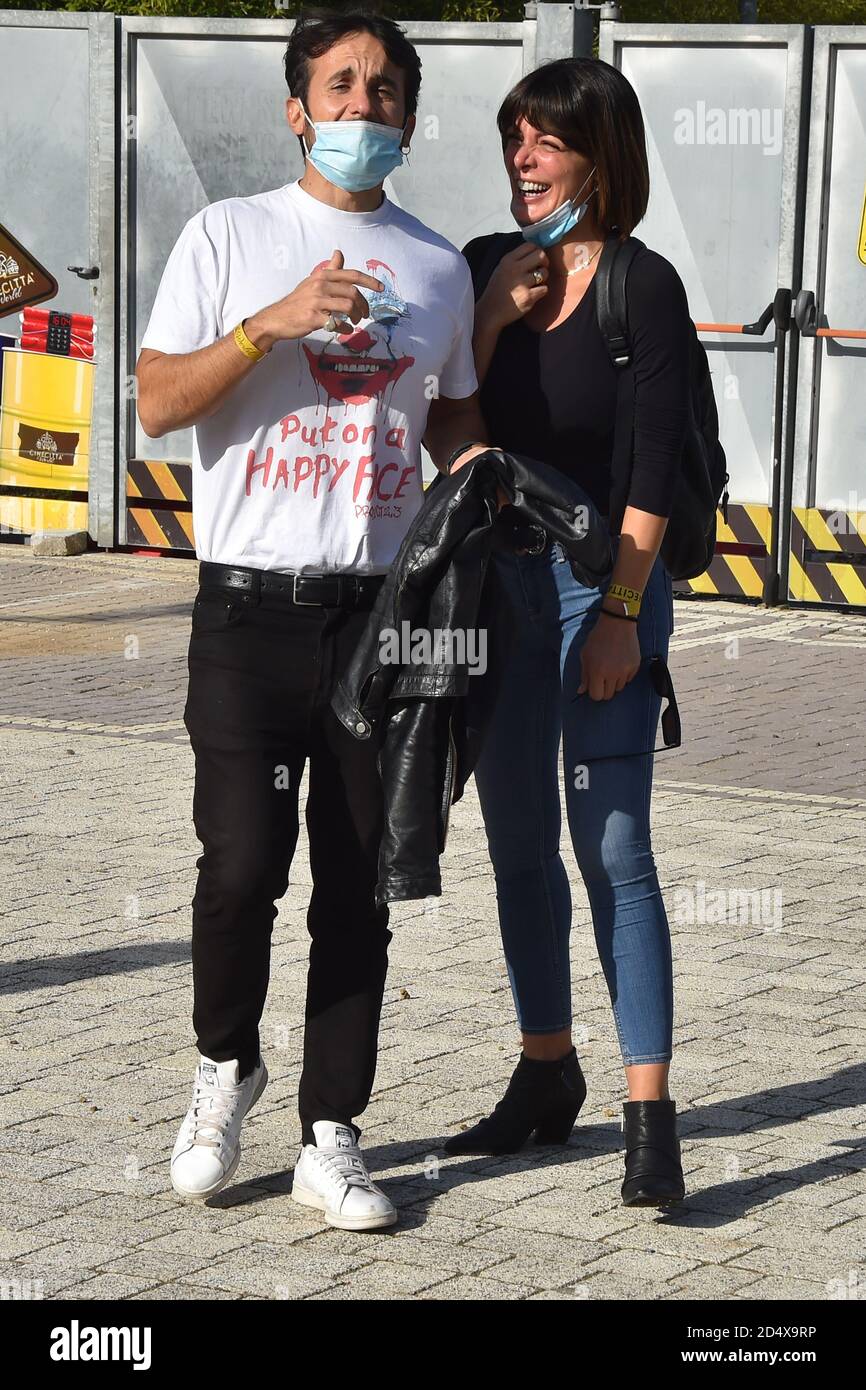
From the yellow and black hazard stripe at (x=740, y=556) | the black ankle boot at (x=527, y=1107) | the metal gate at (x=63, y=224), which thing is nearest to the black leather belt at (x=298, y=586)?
the black ankle boot at (x=527, y=1107)

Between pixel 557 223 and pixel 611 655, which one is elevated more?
pixel 557 223

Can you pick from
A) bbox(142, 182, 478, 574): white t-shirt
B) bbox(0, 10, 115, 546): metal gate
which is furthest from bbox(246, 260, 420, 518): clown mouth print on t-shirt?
bbox(0, 10, 115, 546): metal gate

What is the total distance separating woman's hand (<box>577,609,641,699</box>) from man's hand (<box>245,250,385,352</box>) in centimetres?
78

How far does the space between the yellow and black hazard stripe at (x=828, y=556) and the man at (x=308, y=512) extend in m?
7.96

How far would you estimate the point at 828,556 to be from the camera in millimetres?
12211

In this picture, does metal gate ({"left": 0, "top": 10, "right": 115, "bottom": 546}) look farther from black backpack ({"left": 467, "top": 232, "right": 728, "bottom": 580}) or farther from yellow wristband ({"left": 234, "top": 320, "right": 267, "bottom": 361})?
A: yellow wristband ({"left": 234, "top": 320, "right": 267, "bottom": 361})

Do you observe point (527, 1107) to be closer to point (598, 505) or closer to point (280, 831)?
point (280, 831)

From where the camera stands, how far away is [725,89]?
12094mm

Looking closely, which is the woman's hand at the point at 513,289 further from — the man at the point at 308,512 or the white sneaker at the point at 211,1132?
the white sneaker at the point at 211,1132

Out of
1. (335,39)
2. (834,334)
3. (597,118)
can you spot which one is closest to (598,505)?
(597,118)

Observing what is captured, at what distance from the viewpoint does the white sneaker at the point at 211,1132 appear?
431 cm

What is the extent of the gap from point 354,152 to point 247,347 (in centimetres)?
44

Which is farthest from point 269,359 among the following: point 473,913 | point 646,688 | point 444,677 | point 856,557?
point 856,557
